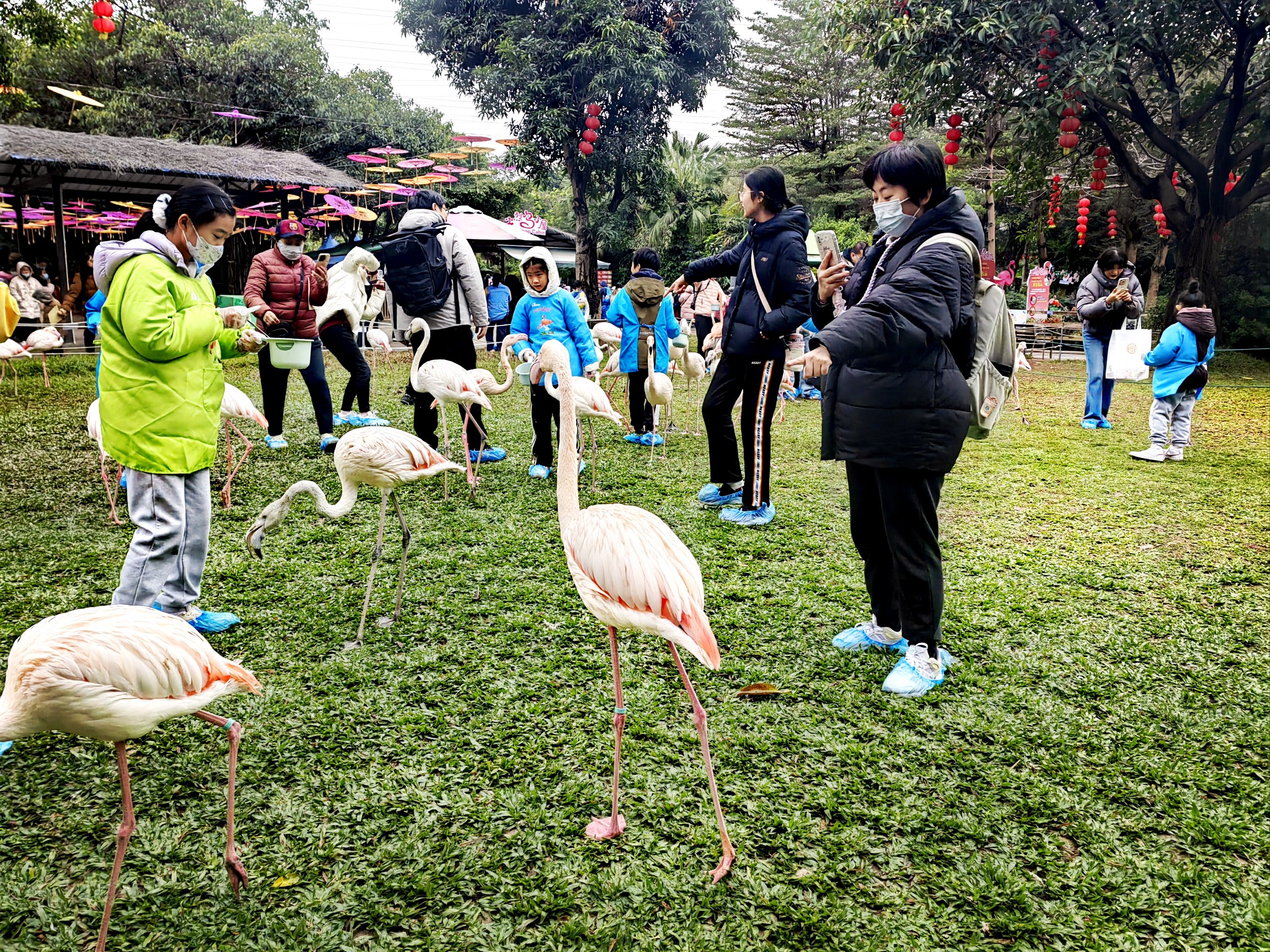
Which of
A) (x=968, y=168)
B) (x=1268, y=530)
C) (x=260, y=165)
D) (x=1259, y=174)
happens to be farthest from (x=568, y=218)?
(x=1268, y=530)

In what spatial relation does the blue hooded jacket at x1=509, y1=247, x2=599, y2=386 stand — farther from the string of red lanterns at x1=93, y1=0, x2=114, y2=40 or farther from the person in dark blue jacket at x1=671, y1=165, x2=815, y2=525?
the string of red lanterns at x1=93, y1=0, x2=114, y2=40

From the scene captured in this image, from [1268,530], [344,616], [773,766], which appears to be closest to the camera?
[773,766]

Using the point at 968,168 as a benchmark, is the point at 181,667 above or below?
below

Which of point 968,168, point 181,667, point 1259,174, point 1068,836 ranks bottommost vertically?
point 1068,836

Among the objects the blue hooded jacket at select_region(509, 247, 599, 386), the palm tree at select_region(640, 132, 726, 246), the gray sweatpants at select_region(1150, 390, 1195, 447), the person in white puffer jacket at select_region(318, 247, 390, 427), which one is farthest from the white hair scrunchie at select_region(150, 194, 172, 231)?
the palm tree at select_region(640, 132, 726, 246)

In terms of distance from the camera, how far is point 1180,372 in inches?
303

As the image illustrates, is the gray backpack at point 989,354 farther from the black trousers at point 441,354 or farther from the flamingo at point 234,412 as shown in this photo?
the flamingo at point 234,412

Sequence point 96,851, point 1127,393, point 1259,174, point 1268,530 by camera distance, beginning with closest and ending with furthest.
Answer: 1. point 96,851
2. point 1268,530
3. point 1127,393
4. point 1259,174

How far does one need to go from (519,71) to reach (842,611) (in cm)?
2351

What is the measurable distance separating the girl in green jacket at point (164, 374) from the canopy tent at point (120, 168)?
15.1 metres

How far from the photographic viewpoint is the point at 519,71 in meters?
23.3

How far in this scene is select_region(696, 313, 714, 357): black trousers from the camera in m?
14.1

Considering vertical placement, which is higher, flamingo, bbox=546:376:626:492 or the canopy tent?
the canopy tent

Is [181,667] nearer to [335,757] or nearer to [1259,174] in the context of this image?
[335,757]
